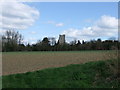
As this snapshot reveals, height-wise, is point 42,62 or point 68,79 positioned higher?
point 68,79

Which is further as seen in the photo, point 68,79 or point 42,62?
point 42,62

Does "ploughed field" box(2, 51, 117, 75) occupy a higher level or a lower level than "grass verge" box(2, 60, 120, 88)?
lower

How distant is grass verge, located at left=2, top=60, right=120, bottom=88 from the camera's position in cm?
973

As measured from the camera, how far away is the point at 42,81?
10305 mm

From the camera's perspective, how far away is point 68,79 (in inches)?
423

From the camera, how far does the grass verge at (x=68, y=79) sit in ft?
31.9

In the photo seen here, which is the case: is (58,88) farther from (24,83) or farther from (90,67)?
(90,67)

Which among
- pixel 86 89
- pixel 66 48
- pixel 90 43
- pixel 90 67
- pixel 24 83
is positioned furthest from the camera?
pixel 66 48

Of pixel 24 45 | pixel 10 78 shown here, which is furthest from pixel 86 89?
pixel 24 45

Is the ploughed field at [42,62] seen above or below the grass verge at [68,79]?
below

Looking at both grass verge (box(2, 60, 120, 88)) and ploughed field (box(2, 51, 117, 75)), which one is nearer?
grass verge (box(2, 60, 120, 88))

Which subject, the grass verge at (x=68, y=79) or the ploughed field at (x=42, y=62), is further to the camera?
the ploughed field at (x=42, y=62)

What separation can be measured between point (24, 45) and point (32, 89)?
77114 mm

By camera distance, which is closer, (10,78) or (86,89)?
(86,89)
